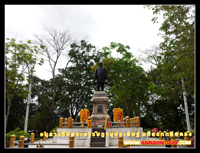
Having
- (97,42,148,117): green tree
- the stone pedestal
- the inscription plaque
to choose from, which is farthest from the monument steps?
(97,42,148,117): green tree

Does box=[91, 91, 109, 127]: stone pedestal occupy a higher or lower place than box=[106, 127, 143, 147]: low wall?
higher

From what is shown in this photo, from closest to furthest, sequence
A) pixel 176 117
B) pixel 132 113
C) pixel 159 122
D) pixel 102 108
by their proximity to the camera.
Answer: pixel 102 108, pixel 176 117, pixel 159 122, pixel 132 113

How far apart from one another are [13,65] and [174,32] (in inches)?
501

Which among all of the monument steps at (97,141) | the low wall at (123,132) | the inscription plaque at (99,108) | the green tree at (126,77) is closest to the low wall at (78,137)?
the monument steps at (97,141)

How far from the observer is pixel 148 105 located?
83.4 feet

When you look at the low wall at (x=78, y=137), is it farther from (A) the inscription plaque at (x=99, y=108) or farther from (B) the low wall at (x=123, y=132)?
(A) the inscription plaque at (x=99, y=108)

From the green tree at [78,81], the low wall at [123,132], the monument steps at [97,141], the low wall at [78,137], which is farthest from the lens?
the green tree at [78,81]

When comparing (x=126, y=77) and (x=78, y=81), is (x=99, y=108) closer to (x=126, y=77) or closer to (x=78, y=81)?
(x=126, y=77)

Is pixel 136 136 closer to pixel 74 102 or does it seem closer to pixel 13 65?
pixel 13 65

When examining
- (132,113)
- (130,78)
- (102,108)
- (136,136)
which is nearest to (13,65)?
(102,108)

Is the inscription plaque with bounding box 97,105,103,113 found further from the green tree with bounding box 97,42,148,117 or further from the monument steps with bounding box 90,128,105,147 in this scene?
the green tree with bounding box 97,42,148,117

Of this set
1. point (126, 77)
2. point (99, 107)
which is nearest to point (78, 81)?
point (126, 77)

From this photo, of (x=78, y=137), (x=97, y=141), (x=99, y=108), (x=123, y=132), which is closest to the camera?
(x=97, y=141)

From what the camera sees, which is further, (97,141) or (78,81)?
(78,81)
